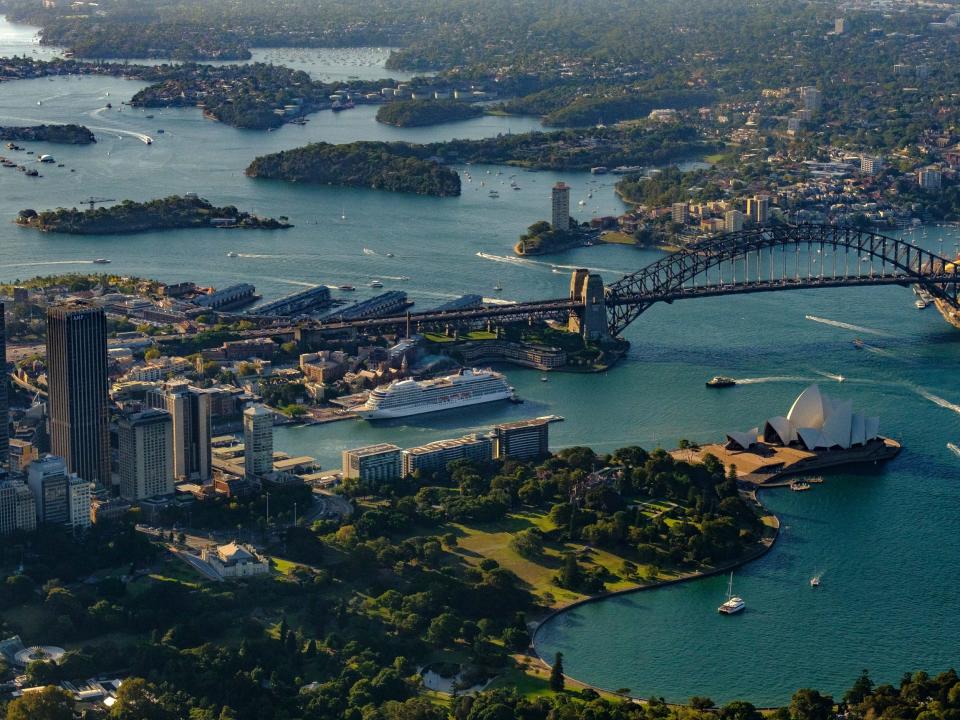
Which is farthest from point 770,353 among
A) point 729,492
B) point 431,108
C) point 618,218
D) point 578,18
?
point 578,18

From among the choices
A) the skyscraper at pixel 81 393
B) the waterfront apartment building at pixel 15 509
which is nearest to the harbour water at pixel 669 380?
the skyscraper at pixel 81 393

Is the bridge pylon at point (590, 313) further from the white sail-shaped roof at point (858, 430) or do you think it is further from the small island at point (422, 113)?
the small island at point (422, 113)

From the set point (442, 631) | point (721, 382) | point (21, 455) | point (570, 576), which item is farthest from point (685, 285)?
point (442, 631)

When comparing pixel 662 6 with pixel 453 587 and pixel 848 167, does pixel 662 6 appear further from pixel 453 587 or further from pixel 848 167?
pixel 453 587

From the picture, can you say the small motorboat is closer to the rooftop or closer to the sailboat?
the rooftop

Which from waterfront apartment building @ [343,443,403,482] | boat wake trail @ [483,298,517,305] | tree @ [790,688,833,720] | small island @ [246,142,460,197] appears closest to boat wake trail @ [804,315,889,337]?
boat wake trail @ [483,298,517,305]
